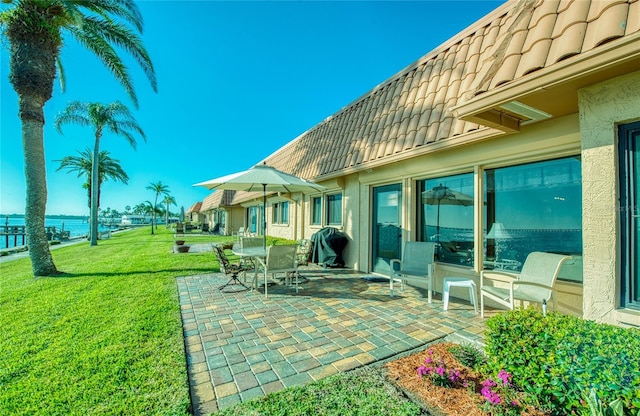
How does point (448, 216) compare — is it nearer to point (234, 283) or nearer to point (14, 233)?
point (234, 283)

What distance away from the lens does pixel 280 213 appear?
14.5 meters

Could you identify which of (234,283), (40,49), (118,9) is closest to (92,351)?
(234,283)

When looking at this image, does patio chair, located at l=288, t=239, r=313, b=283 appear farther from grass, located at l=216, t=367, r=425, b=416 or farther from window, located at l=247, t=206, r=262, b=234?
window, located at l=247, t=206, r=262, b=234

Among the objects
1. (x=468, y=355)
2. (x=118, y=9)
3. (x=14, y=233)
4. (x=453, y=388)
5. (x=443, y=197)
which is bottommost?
(x=14, y=233)

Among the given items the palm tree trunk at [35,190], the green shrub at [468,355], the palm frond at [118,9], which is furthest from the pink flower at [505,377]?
the palm frond at [118,9]

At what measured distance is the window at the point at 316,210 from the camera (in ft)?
35.0

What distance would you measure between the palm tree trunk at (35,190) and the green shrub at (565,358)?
11.1 m

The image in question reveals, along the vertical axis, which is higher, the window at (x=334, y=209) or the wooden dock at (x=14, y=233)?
the window at (x=334, y=209)

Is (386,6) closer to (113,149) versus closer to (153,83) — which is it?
(153,83)

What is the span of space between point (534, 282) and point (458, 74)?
382cm

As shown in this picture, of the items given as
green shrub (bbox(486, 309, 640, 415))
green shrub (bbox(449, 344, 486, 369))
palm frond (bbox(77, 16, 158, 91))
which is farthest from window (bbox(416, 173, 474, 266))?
palm frond (bbox(77, 16, 158, 91))

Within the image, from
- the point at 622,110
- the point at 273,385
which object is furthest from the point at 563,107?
the point at 273,385

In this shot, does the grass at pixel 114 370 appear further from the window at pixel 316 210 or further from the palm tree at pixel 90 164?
the palm tree at pixel 90 164

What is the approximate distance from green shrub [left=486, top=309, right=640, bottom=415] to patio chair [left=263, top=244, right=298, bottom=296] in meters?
3.91
